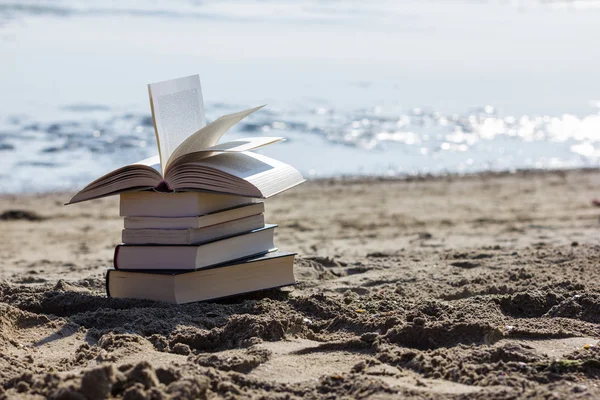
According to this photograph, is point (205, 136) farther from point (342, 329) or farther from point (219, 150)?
point (342, 329)

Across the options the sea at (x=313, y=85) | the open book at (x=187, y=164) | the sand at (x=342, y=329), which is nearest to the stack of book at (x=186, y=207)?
the open book at (x=187, y=164)

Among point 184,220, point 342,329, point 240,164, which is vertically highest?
point 240,164

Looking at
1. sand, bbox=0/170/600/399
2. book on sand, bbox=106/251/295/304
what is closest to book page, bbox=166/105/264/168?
book on sand, bbox=106/251/295/304

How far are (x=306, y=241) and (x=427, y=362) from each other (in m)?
3.73

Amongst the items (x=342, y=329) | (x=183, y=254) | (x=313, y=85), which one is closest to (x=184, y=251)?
(x=183, y=254)

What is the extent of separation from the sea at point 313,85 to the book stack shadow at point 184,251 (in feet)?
18.9

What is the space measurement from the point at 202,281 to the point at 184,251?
191 millimetres

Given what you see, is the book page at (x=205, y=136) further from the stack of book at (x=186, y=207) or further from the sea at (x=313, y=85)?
the sea at (x=313, y=85)

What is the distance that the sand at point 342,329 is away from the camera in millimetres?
2908

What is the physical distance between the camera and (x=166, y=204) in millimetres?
3971

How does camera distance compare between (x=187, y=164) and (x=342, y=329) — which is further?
(x=187, y=164)

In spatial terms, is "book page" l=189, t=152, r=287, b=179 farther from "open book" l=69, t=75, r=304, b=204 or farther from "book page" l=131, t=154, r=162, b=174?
"book page" l=131, t=154, r=162, b=174

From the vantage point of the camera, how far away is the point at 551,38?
70.6 feet

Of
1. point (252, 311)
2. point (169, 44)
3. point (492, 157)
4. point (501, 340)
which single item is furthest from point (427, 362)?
point (169, 44)
